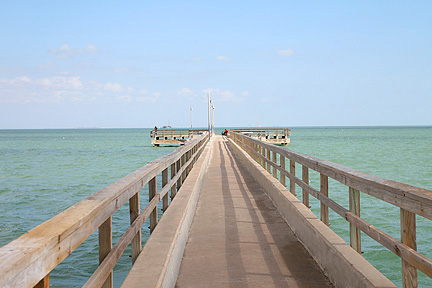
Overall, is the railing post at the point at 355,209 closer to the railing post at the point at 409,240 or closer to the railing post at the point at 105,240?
the railing post at the point at 409,240

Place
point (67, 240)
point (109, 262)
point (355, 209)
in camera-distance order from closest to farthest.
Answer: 1. point (67, 240)
2. point (109, 262)
3. point (355, 209)

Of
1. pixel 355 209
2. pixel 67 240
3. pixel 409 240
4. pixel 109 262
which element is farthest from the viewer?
pixel 355 209

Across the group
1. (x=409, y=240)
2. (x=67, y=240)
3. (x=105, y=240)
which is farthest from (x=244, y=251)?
(x=67, y=240)

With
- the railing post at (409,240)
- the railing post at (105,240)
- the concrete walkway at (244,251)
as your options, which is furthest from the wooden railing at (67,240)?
the railing post at (409,240)

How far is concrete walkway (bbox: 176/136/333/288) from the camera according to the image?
5.12 metres

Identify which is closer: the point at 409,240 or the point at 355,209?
the point at 409,240

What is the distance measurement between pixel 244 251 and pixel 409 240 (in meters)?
3.20

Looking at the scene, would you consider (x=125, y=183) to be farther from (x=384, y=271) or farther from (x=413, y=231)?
(x=384, y=271)

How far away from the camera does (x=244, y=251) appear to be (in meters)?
6.25

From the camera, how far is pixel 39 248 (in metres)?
1.98

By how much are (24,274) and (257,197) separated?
9.16 m

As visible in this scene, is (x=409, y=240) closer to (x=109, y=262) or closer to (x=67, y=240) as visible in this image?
(x=109, y=262)

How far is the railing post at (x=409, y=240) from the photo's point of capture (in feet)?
10.8

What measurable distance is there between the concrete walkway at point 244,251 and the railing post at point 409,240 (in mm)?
1665
